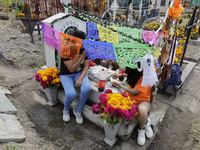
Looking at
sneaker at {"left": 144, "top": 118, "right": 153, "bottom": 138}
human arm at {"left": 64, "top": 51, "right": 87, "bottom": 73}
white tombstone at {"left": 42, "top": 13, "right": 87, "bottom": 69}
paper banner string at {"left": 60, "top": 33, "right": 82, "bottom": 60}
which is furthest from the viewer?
white tombstone at {"left": 42, "top": 13, "right": 87, "bottom": 69}

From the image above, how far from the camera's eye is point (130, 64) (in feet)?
6.64

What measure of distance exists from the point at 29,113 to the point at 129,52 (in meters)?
2.43

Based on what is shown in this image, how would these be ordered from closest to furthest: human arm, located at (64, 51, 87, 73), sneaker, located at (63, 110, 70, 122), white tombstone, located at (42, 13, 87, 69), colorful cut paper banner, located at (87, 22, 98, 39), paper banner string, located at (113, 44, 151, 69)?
paper banner string, located at (113, 44, 151, 69)
human arm, located at (64, 51, 87, 73)
sneaker, located at (63, 110, 70, 122)
white tombstone, located at (42, 13, 87, 69)
colorful cut paper banner, located at (87, 22, 98, 39)

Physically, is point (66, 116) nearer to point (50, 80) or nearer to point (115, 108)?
point (50, 80)

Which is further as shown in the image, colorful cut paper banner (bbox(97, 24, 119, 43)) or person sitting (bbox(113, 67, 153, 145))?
colorful cut paper banner (bbox(97, 24, 119, 43))

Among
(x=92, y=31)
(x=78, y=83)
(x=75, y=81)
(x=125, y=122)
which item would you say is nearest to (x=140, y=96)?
(x=125, y=122)

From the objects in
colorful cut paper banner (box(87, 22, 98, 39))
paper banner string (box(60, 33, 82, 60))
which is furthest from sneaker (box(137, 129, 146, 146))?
colorful cut paper banner (box(87, 22, 98, 39))

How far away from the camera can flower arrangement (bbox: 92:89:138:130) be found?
6.50ft

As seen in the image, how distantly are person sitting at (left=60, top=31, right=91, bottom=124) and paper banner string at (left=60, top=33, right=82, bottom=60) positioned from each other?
16 centimetres

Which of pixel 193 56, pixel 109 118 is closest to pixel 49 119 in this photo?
pixel 109 118

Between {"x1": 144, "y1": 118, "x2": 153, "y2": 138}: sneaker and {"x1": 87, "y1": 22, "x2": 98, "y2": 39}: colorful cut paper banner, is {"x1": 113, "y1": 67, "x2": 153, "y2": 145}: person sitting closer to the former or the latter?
{"x1": 144, "y1": 118, "x2": 153, "y2": 138}: sneaker

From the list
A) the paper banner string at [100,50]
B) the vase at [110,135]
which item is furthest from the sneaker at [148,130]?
the paper banner string at [100,50]

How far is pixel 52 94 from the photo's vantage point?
10.6ft

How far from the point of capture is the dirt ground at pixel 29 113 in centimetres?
245
